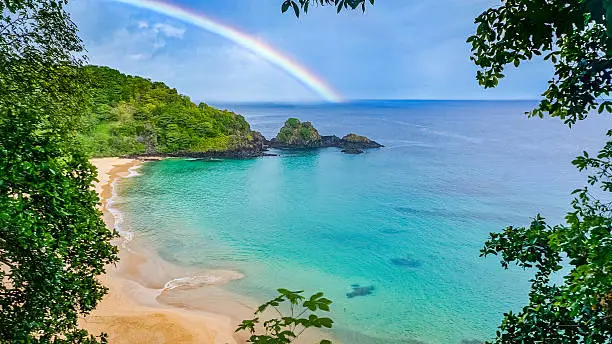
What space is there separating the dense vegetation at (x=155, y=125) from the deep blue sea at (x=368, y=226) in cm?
600

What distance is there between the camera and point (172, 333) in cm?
1272

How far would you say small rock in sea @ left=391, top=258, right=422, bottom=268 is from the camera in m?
21.0

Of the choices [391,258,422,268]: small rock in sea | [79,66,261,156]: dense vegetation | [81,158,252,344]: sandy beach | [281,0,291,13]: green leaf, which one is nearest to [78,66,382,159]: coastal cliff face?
[79,66,261,156]: dense vegetation

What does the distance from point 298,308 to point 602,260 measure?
15.3 m

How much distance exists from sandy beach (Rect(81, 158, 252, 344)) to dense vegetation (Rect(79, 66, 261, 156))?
33455mm

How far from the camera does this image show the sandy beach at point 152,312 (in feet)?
41.1

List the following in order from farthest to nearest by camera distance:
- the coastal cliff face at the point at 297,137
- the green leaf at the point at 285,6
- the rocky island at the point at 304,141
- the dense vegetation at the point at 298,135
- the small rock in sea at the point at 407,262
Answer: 1. the dense vegetation at the point at 298,135
2. the coastal cliff face at the point at 297,137
3. the rocky island at the point at 304,141
4. the small rock in sea at the point at 407,262
5. the green leaf at the point at 285,6

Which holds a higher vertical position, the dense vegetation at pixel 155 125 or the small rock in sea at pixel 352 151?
the dense vegetation at pixel 155 125

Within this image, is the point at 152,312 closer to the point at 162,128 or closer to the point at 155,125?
the point at 155,125

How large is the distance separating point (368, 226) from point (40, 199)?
80.0 ft

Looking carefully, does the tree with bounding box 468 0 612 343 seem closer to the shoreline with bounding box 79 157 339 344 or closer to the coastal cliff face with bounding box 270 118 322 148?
the shoreline with bounding box 79 157 339 344

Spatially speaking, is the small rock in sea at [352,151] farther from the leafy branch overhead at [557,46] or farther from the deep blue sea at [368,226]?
the leafy branch overhead at [557,46]

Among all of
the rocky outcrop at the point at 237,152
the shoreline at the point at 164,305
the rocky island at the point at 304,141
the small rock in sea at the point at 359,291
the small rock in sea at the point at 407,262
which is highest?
the rocky island at the point at 304,141

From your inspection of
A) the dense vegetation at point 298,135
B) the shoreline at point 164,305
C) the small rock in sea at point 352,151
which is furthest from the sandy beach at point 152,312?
the dense vegetation at point 298,135
